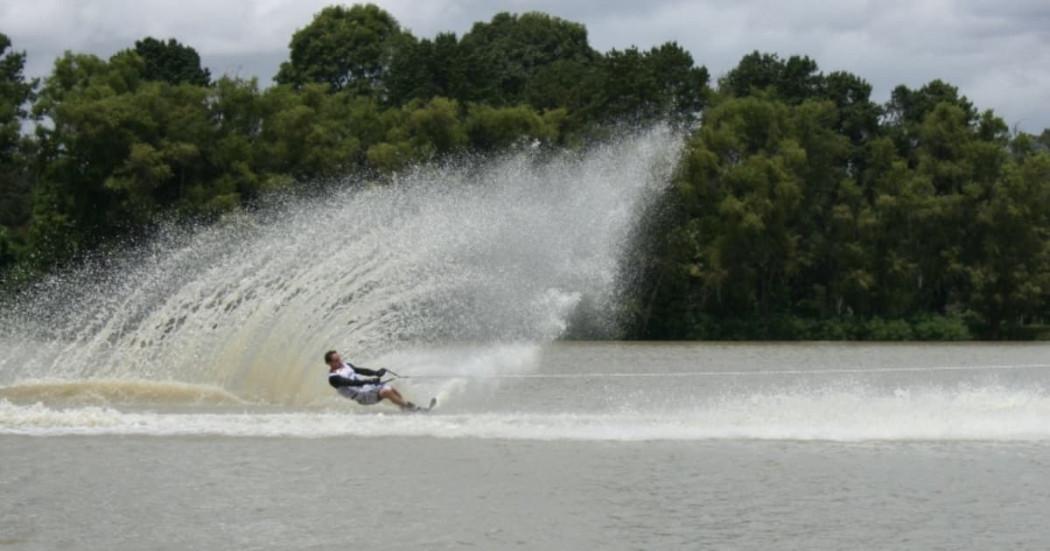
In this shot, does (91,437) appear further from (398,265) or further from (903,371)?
(903,371)

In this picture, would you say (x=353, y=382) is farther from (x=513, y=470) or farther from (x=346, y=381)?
(x=513, y=470)

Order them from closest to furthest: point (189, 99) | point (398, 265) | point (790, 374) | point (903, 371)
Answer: point (398, 265)
point (790, 374)
point (903, 371)
point (189, 99)

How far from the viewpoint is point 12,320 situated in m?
51.6

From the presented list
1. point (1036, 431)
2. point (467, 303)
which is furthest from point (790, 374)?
point (1036, 431)

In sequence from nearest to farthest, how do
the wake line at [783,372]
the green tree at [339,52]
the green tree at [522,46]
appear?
the wake line at [783,372]
the green tree at [522,46]
the green tree at [339,52]

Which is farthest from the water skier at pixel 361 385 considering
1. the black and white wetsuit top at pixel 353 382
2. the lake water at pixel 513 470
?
the lake water at pixel 513 470

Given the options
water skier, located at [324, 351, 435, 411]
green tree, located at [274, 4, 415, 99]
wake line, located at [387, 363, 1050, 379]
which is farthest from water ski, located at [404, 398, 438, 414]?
green tree, located at [274, 4, 415, 99]

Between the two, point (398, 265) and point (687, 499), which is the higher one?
point (398, 265)

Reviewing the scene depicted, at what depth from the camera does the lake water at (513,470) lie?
16.6 meters

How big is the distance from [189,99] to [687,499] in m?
43.3

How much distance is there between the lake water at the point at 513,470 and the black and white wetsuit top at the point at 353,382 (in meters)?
0.42

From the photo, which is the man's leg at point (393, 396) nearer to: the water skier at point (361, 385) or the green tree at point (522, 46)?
the water skier at point (361, 385)

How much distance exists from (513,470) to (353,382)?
192 inches

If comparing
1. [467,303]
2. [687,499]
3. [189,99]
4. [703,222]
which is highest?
[189,99]
